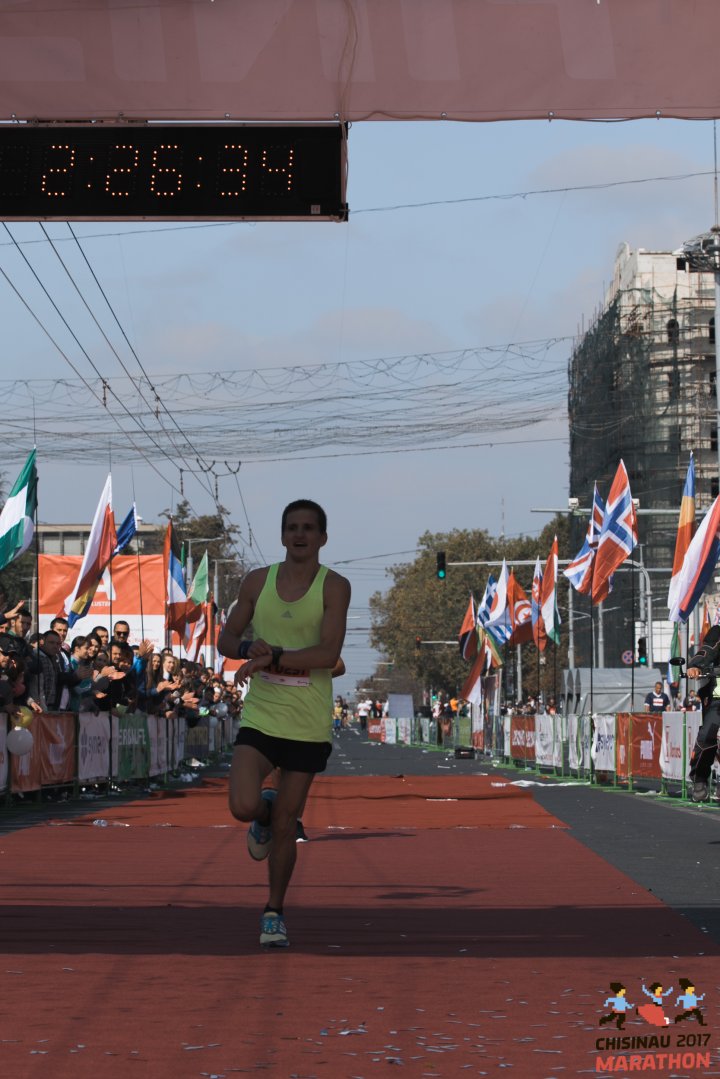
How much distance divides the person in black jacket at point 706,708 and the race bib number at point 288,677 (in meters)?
10.0

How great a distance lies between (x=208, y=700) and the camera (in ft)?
148

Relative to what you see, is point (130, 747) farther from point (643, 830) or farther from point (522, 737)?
point (522, 737)

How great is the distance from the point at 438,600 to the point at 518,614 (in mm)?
93807

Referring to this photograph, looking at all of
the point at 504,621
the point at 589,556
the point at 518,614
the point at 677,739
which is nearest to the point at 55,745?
the point at 677,739

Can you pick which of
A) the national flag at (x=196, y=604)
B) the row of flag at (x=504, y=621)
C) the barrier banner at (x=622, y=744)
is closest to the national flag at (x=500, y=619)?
the row of flag at (x=504, y=621)

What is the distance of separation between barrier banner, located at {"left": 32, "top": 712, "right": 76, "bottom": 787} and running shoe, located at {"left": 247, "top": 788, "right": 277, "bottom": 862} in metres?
12.5

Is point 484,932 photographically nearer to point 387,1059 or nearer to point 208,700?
point 387,1059

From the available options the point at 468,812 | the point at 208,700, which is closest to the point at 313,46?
the point at 468,812

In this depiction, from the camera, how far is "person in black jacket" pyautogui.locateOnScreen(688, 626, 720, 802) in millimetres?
17562

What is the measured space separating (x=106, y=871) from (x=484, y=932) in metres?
4.25

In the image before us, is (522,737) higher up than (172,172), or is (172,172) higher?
(172,172)

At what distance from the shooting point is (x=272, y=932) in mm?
7785

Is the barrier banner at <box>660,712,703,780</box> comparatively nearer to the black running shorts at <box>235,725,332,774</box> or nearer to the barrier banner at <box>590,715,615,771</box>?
the barrier banner at <box>590,715,615,771</box>

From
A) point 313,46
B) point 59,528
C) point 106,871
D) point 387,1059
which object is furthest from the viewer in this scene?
point 59,528
